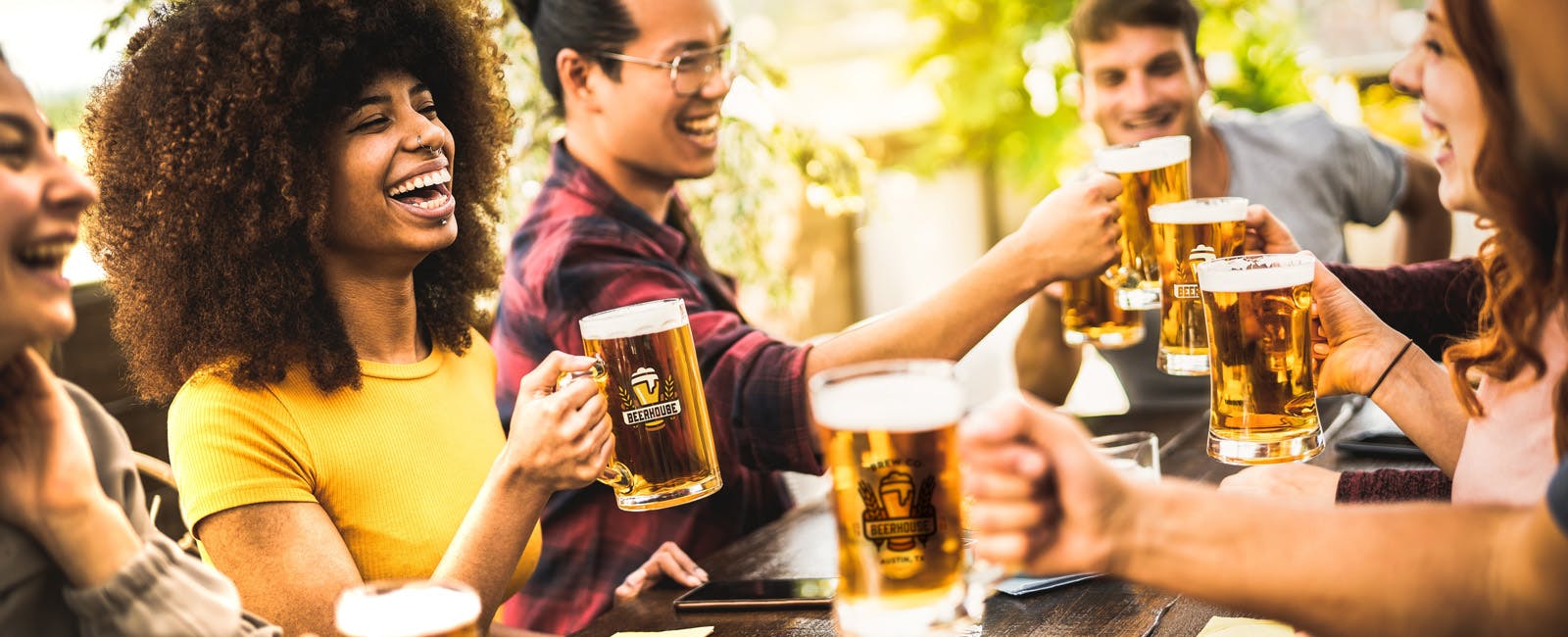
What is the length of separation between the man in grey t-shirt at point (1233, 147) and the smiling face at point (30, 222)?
7.67 ft

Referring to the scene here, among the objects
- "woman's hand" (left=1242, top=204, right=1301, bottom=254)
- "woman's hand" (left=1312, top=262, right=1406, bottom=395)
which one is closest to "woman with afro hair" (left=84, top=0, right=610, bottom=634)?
"woman's hand" (left=1312, top=262, right=1406, bottom=395)

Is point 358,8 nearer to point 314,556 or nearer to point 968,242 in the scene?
point 314,556

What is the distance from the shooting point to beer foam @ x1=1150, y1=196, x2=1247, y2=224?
1740 millimetres

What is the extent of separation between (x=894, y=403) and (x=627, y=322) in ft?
1.75

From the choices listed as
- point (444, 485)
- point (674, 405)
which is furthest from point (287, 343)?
point (674, 405)

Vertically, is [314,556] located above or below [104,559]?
below

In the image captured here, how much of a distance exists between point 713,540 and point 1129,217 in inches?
34.4

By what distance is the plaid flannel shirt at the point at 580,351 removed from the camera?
6.82ft

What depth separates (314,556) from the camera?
5.29ft

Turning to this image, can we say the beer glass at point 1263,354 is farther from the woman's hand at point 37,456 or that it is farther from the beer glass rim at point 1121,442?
the woman's hand at point 37,456

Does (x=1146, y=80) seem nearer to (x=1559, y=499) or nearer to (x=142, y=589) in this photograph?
(x=1559, y=499)

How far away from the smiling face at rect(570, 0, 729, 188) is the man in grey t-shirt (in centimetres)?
112

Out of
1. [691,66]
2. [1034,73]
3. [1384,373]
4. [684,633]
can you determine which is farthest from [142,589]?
[1034,73]

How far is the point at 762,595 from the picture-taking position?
1.69 metres
